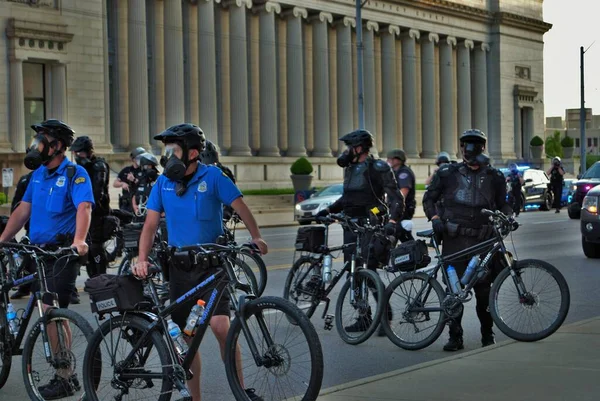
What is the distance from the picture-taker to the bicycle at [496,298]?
33.4 feet

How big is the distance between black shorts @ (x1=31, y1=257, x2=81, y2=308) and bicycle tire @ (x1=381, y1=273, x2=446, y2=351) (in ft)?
10.4

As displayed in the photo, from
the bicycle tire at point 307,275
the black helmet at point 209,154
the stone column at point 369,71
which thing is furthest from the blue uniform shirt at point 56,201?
the stone column at point 369,71

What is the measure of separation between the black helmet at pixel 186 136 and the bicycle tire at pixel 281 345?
123 centimetres

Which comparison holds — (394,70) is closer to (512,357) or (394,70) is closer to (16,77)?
(16,77)

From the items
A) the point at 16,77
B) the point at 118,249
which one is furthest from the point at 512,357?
the point at 16,77

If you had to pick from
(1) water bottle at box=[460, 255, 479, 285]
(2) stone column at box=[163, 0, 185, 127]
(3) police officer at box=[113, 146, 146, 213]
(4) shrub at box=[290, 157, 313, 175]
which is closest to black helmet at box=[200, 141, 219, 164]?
(1) water bottle at box=[460, 255, 479, 285]

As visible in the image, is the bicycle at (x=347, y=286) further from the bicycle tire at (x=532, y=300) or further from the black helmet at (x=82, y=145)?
Answer: the black helmet at (x=82, y=145)

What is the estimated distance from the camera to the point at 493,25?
68.9 metres

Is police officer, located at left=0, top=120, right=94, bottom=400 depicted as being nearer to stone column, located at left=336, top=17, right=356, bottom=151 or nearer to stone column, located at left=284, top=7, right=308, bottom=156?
stone column, located at left=284, top=7, right=308, bottom=156

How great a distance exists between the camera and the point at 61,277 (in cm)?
814

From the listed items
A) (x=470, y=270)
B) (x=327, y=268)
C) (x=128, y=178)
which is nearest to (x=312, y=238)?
(x=327, y=268)

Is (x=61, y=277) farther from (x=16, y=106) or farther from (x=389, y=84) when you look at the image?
(x=389, y=84)

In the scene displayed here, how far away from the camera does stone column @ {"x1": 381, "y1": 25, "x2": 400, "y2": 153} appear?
60.6 metres

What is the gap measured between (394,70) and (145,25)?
19239mm
